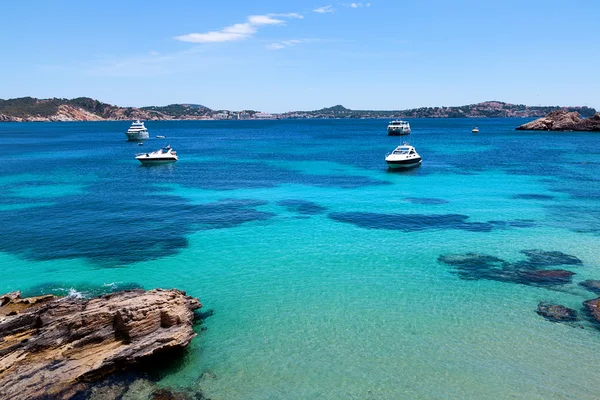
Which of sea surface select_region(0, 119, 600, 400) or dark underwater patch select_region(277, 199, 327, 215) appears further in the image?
dark underwater patch select_region(277, 199, 327, 215)

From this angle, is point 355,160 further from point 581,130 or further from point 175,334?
point 581,130

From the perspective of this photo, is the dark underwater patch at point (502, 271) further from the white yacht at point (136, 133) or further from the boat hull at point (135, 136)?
the boat hull at point (135, 136)

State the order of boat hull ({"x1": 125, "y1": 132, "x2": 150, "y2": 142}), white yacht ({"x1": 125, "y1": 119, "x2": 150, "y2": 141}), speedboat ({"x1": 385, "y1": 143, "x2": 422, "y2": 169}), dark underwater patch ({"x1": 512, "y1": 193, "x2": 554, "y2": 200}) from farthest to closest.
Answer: boat hull ({"x1": 125, "y1": 132, "x2": 150, "y2": 142})
white yacht ({"x1": 125, "y1": 119, "x2": 150, "y2": 141})
speedboat ({"x1": 385, "y1": 143, "x2": 422, "y2": 169})
dark underwater patch ({"x1": 512, "y1": 193, "x2": 554, "y2": 200})

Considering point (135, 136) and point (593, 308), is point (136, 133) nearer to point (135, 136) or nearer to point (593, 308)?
point (135, 136)

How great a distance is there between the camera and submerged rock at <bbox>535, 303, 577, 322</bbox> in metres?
20.1

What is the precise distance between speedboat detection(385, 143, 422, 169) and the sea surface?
9.43 m

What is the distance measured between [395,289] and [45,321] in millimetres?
16642

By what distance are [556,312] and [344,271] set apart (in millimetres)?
11006

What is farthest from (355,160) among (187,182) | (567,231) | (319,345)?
(319,345)

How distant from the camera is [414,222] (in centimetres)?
3603

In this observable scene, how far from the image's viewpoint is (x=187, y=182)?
2311 inches

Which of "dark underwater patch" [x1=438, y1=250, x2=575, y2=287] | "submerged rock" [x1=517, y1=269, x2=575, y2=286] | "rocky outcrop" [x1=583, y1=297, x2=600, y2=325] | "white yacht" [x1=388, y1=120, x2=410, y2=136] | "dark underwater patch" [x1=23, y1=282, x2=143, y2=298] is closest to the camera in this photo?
"rocky outcrop" [x1=583, y1=297, x2=600, y2=325]

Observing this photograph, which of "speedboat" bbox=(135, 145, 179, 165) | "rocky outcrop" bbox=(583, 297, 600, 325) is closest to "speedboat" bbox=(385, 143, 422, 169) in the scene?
"speedboat" bbox=(135, 145, 179, 165)

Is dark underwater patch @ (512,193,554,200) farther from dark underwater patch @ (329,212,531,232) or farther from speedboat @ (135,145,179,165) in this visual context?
speedboat @ (135,145,179,165)
